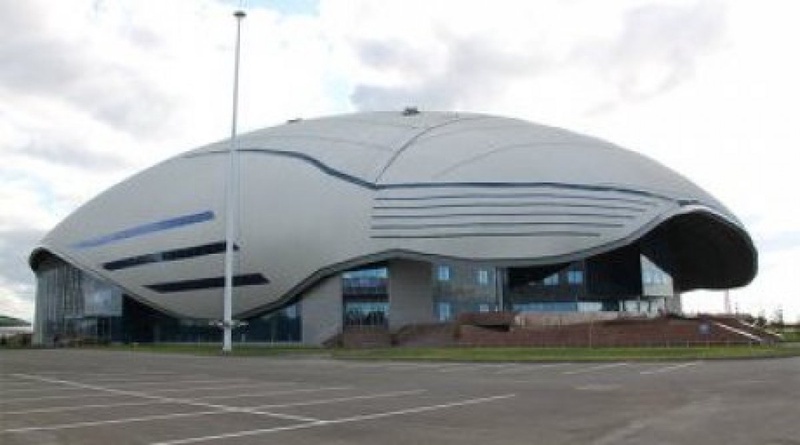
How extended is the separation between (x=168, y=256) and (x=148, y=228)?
4.13 meters

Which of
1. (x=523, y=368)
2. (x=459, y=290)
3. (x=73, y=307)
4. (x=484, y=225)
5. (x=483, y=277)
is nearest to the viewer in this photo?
(x=523, y=368)

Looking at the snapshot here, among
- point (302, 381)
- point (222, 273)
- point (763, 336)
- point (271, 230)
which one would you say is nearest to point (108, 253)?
point (222, 273)

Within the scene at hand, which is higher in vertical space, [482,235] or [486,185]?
[486,185]

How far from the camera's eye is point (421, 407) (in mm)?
17984

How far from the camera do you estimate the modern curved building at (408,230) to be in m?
63.7

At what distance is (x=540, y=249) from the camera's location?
6300 centimetres

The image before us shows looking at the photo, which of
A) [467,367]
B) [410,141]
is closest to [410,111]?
[410,141]

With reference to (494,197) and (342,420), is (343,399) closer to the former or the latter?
(342,420)

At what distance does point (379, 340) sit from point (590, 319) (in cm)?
1387

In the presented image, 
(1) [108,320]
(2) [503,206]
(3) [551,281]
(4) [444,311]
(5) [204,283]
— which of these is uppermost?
(2) [503,206]

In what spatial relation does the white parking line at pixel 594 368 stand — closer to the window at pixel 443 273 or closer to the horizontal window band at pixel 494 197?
the horizontal window band at pixel 494 197

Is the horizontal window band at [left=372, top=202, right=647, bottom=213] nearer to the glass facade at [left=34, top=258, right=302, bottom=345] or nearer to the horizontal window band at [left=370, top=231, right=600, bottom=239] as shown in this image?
Answer: the horizontal window band at [left=370, top=231, right=600, bottom=239]

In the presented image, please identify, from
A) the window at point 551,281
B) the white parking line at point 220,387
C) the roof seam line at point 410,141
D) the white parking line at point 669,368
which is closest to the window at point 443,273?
the roof seam line at point 410,141

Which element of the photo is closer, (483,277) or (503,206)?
(503,206)
